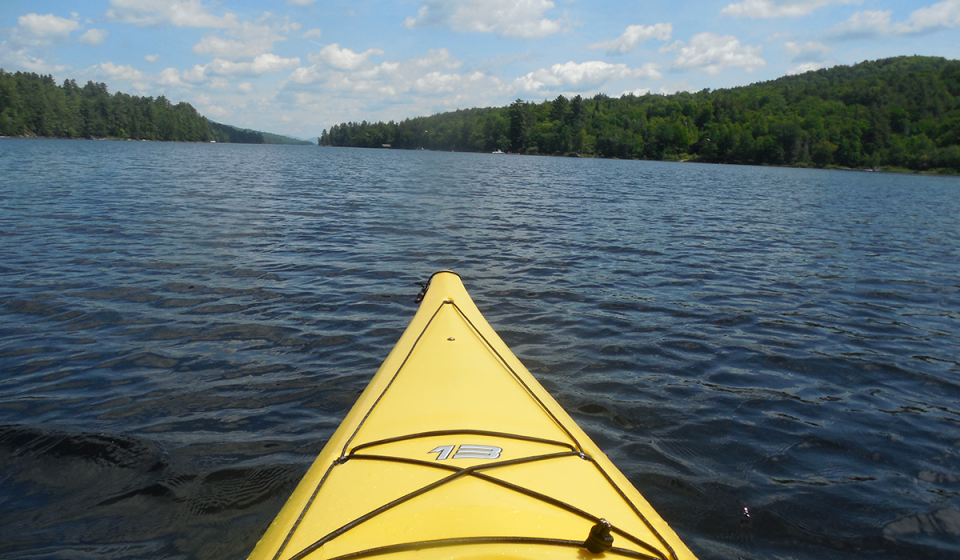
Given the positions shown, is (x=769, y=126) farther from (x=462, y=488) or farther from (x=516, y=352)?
(x=462, y=488)

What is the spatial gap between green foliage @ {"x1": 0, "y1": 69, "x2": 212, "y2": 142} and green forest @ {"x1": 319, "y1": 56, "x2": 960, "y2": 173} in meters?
64.2

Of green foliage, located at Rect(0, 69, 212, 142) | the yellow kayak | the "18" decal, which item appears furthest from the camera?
green foliage, located at Rect(0, 69, 212, 142)

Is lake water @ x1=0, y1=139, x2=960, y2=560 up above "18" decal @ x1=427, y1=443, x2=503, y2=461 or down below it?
below

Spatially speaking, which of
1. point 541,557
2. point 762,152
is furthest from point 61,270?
point 762,152

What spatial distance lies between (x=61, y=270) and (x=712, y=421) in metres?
11.4

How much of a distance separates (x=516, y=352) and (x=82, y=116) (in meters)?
172

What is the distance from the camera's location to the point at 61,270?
9414mm

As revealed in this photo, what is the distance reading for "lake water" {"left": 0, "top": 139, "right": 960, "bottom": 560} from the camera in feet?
12.9

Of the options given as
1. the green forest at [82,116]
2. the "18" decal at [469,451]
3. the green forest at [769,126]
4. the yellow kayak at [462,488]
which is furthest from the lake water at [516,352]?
the green forest at [82,116]

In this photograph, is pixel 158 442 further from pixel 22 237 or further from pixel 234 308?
pixel 22 237

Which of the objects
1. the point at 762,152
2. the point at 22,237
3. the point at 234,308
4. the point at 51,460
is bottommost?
the point at 51,460

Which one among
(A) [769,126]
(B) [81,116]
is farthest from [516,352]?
(B) [81,116]

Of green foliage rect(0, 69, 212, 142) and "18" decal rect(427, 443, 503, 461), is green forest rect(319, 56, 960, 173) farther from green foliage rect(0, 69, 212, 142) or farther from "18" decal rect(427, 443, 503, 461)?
"18" decal rect(427, 443, 503, 461)

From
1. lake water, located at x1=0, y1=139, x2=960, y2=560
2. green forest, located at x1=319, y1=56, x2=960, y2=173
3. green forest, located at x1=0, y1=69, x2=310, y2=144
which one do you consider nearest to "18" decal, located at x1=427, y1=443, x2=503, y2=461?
lake water, located at x1=0, y1=139, x2=960, y2=560
